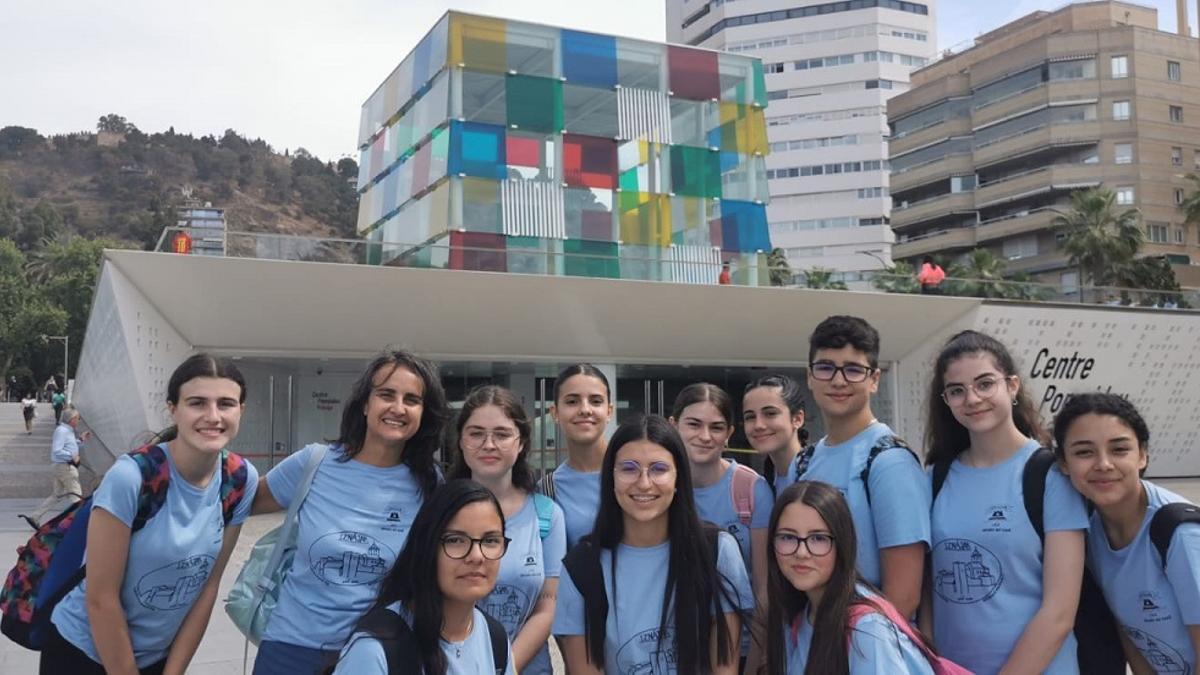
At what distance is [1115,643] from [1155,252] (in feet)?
174

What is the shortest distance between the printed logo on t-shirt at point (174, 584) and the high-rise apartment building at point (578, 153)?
44.4 ft

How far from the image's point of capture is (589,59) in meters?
19.3

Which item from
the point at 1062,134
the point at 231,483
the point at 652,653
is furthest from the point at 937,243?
the point at 231,483

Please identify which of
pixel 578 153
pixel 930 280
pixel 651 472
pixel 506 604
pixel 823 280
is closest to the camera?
pixel 651 472

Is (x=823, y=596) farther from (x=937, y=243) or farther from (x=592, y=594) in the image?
(x=937, y=243)

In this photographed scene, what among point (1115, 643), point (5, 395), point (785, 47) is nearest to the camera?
point (1115, 643)

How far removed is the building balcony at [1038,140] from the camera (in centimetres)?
4816

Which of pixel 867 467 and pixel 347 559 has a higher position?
pixel 867 467

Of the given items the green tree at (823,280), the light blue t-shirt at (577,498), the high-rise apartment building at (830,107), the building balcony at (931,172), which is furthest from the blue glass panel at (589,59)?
the high-rise apartment building at (830,107)

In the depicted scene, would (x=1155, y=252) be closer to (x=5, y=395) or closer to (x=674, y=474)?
(x=674, y=474)

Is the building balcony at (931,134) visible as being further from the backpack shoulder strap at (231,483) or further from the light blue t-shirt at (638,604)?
the backpack shoulder strap at (231,483)

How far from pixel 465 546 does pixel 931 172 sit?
5862cm

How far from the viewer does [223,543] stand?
3186mm

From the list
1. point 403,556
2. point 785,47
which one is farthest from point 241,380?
point 785,47
